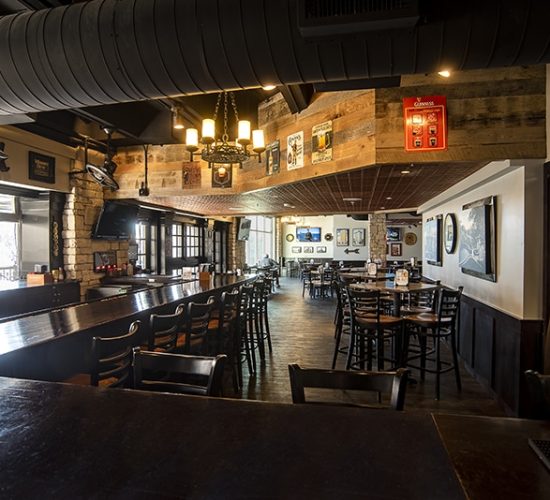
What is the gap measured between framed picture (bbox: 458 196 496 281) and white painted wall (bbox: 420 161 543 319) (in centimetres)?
7

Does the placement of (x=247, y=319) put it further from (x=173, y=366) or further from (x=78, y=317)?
(x=173, y=366)

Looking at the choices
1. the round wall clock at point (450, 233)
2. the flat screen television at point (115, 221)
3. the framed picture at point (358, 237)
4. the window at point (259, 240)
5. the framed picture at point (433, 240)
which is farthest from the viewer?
the framed picture at point (358, 237)

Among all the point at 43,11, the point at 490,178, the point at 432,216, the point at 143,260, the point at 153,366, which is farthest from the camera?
the point at 143,260

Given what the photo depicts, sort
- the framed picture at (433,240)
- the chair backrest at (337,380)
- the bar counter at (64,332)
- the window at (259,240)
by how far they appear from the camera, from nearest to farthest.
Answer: the chair backrest at (337,380) → the bar counter at (64,332) → the framed picture at (433,240) → the window at (259,240)

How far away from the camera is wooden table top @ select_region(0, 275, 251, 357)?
2.09 meters

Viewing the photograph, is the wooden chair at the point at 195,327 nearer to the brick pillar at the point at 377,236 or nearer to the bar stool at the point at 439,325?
the bar stool at the point at 439,325

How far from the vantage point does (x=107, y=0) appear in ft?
6.16

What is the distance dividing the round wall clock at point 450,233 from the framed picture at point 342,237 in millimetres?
9914

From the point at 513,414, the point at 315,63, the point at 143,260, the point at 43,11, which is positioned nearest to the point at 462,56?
the point at 315,63

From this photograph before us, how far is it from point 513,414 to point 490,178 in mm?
2142

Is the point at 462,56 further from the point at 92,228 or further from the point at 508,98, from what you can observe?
the point at 92,228

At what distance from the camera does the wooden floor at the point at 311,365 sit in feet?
11.2

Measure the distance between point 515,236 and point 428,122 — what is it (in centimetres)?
124

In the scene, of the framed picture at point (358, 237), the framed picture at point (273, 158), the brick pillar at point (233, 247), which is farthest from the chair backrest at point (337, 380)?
the framed picture at point (358, 237)
